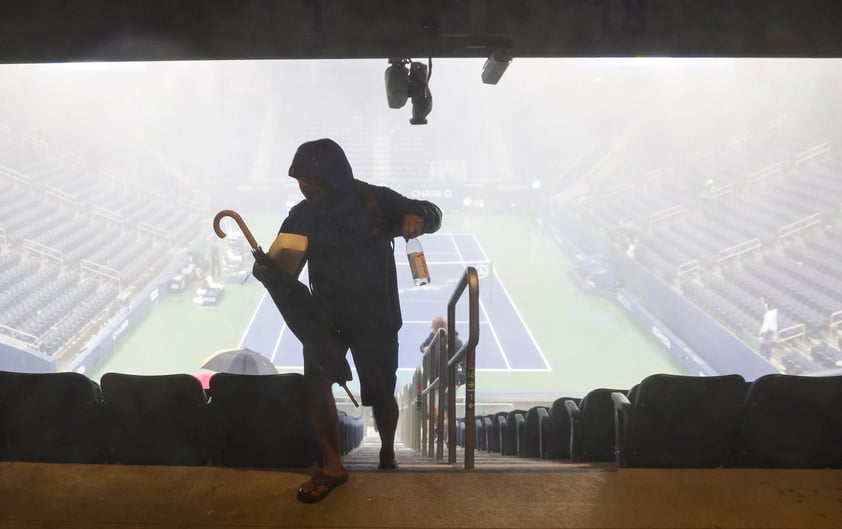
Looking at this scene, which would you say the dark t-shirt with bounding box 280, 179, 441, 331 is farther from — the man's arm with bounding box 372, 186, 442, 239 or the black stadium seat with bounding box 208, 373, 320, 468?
the black stadium seat with bounding box 208, 373, 320, 468

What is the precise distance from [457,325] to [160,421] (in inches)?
563

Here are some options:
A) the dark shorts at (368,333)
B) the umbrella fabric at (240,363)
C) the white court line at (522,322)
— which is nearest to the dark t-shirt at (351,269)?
the dark shorts at (368,333)

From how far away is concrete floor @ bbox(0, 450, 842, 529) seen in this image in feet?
6.16

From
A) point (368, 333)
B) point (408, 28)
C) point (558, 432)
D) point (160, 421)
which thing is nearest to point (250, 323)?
point (408, 28)

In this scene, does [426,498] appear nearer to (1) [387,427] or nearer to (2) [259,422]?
(1) [387,427]

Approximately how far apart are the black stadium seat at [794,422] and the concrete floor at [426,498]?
7cm

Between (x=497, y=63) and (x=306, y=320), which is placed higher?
(x=497, y=63)

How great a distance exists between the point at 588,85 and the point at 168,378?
28844 millimetres

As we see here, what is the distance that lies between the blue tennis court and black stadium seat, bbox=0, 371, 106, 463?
9919mm

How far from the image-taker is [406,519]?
189 centimetres

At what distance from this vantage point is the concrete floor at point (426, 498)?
188cm

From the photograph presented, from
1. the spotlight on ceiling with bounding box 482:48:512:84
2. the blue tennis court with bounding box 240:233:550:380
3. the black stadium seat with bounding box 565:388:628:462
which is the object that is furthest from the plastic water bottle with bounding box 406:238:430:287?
the blue tennis court with bounding box 240:233:550:380

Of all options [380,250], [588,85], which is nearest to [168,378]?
[380,250]

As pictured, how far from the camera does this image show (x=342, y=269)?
214 centimetres
